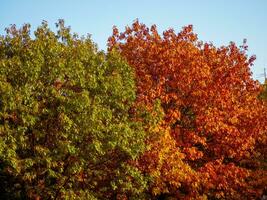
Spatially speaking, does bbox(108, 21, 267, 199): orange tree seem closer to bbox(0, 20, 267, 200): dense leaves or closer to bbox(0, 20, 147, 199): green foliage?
bbox(0, 20, 267, 200): dense leaves

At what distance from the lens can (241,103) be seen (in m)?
30.5

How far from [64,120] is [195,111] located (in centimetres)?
1057

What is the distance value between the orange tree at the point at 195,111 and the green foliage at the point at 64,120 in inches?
79.7

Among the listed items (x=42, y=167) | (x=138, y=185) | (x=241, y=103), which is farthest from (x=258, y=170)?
(x=42, y=167)

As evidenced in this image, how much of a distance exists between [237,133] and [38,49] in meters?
14.1

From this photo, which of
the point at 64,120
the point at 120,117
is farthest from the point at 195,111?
the point at 64,120

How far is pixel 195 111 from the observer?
28.2 m

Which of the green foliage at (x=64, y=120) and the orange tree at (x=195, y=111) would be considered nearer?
the green foliage at (x=64, y=120)

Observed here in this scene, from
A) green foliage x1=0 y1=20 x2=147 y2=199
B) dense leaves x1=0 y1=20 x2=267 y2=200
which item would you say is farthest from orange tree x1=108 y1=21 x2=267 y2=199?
green foliage x1=0 y1=20 x2=147 y2=199

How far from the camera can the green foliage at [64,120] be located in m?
21.0

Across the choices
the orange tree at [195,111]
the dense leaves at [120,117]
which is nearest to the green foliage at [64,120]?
the dense leaves at [120,117]

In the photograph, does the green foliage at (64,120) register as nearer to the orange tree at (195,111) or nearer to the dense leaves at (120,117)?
the dense leaves at (120,117)

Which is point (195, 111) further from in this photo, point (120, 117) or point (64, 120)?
point (64, 120)

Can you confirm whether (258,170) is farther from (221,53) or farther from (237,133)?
(221,53)
